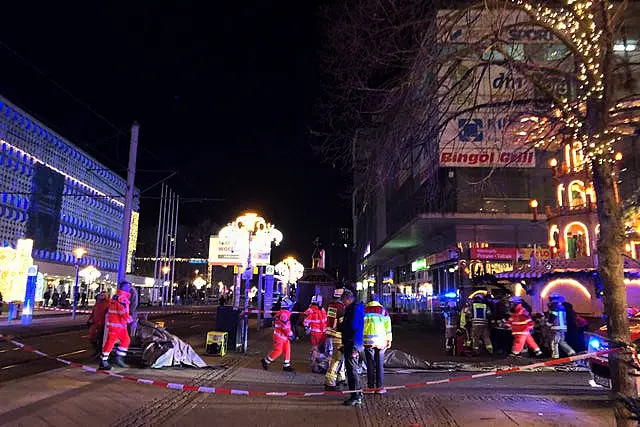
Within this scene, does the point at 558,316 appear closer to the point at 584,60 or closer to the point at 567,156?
the point at 584,60

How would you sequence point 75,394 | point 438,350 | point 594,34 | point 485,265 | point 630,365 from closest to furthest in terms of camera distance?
point 630,365, point 594,34, point 75,394, point 438,350, point 485,265

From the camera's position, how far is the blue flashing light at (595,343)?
8.62m

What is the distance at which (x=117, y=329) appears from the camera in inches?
401

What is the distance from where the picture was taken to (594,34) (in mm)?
7156

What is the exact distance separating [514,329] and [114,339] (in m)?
9.62

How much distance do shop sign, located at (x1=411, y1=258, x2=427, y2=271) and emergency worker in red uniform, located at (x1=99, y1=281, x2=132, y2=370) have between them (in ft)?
91.8

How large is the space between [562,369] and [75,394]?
32.7ft

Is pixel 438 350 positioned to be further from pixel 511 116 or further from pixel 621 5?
pixel 621 5

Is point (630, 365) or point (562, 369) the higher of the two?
point (630, 365)

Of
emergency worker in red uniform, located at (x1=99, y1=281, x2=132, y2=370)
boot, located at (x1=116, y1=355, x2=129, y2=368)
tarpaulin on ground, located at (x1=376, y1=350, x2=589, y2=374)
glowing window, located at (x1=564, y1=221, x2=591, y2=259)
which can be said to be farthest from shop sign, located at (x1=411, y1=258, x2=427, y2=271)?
emergency worker in red uniform, located at (x1=99, y1=281, x2=132, y2=370)

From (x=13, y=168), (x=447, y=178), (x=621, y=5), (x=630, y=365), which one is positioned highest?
(x=13, y=168)

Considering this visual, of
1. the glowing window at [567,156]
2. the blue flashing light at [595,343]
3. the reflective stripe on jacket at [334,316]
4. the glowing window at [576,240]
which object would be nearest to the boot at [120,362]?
the reflective stripe on jacket at [334,316]

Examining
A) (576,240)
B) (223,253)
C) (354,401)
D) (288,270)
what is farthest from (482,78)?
(288,270)

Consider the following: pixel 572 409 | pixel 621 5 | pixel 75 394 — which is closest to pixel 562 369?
pixel 572 409
